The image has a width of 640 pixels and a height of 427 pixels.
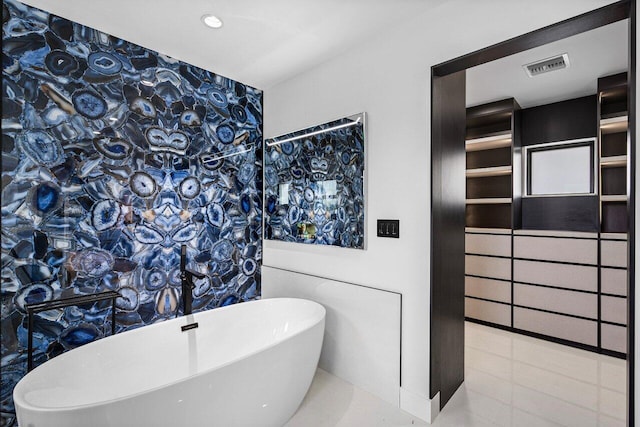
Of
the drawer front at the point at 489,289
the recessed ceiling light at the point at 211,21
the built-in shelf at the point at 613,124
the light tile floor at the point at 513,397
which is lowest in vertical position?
the light tile floor at the point at 513,397

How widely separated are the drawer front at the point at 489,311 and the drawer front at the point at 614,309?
74 cm

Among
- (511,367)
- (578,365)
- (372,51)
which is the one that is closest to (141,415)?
(372,51)

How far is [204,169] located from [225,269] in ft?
2.82

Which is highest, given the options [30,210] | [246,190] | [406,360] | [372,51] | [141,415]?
[372,51]

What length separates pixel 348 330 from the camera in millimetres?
2266

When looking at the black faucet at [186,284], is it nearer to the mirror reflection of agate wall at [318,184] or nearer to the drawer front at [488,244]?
the mirror reflection of agate wall at [318,184]

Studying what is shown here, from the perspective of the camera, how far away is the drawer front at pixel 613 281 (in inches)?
101

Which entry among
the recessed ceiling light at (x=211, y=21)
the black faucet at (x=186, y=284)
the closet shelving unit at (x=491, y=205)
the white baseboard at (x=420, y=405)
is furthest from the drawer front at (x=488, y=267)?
the recessed ceiling light at (x=211, y=21)

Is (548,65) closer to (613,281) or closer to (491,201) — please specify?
(491,201)

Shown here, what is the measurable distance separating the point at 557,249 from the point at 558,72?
61.4 inches

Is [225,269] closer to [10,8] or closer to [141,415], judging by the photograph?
[141,415]

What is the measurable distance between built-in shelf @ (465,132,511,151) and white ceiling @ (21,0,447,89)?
79.7 inches

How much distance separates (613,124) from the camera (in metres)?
2.68

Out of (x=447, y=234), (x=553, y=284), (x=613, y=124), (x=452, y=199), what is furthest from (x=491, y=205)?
(x=447, y=234)
